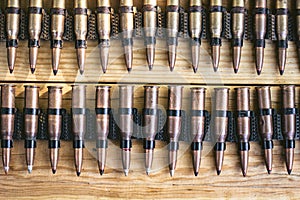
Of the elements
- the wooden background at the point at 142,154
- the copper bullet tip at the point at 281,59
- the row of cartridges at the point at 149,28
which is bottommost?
the wooden background at the point at 142,154

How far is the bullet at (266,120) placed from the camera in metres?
1.77

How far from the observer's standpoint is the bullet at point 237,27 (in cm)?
178

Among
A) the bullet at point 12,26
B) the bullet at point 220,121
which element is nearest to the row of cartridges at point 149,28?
the bullet at point 12,26

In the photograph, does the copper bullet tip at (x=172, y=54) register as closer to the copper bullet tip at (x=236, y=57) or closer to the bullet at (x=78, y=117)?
the copper bullet tip at (x=236, y=57)

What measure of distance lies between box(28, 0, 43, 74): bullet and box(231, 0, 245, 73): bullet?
626 mm

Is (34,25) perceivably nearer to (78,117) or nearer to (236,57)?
(78,117)

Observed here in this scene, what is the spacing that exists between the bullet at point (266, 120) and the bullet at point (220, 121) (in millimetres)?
112

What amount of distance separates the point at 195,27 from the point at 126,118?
371mm

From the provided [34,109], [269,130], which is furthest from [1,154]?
[269,130]

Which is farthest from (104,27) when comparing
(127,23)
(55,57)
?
(55,57)

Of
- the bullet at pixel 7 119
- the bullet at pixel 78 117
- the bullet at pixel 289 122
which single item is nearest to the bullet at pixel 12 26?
the bullet at pixel 7 119

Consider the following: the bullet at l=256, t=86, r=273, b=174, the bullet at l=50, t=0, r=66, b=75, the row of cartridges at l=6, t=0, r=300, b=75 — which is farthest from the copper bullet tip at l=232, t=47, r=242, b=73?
the bullet at l=50, t=0, r=66, b=75

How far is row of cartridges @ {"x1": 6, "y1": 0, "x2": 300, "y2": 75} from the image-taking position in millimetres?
1758

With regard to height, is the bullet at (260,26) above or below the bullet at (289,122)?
above
